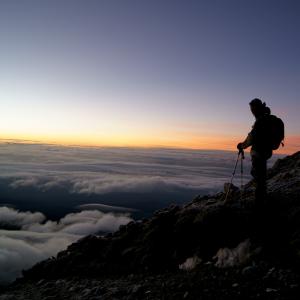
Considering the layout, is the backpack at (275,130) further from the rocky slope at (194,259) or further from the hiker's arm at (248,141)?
the rocky slope at (194,259)

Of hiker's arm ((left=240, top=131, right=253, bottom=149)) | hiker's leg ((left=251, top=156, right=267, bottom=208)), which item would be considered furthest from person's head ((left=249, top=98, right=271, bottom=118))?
hiker's leg ((left=251, top=156, right=267, bottom=208))

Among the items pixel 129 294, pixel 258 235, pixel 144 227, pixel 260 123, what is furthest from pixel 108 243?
pixel 260 123

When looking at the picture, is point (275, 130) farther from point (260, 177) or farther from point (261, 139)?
point (260, 177)

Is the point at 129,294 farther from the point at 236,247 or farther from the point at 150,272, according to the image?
the point at 236,247

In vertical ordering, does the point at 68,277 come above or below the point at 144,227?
below

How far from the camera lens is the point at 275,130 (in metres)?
13.1

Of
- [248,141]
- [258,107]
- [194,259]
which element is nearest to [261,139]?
[248,141]

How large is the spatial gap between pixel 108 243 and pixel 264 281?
39.0ft

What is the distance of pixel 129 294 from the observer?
39.8 feet

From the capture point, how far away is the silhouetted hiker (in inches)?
516

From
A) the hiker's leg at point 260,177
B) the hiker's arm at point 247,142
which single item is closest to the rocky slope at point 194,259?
the hiker's leg at point 260,177

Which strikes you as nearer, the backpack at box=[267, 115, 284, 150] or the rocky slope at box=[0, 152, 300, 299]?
the rocky slope at box=[0, 152, 300, 299]

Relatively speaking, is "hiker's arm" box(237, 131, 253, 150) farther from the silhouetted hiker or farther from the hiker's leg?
the hiker's leg

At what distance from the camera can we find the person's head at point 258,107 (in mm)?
13234
